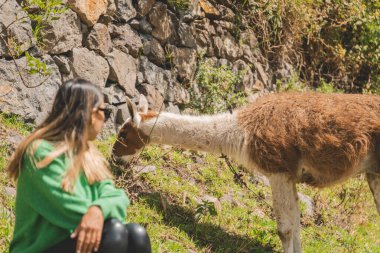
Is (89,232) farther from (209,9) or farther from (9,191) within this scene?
(209,9)

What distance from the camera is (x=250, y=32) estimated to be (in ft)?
27.2

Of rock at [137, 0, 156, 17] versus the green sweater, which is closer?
the green sweater

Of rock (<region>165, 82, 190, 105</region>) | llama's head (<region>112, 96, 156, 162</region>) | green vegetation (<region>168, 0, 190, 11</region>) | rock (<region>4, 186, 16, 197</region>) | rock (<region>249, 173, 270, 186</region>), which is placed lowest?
rock (<region>249, 173, 270, 186</region>)

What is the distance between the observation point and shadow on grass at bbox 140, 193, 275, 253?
4.89m

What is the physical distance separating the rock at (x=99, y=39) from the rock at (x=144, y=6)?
0.66 meters

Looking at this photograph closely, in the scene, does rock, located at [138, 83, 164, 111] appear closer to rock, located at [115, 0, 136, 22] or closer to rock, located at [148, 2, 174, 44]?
rock, located at [148, 2, 174, 44]

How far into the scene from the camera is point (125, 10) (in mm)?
6551

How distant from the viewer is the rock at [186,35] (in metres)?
7.24

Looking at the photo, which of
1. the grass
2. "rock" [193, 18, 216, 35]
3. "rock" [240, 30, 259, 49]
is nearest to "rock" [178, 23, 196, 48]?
"rock" [193, 18, 216, 35]

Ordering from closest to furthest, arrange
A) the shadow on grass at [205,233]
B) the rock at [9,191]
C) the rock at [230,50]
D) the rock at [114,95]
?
the rock at [9,191]
the shadow on grass at [205,233]
the rock at [114,95]
the rock at [230,50]

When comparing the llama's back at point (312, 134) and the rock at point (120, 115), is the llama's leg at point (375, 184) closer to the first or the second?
the llama's back at point (312, 134)

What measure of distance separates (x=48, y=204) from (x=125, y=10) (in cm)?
448

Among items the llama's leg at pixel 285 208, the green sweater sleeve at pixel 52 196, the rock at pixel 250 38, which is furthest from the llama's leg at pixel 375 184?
the green sweater sleeve at pixel 52 196

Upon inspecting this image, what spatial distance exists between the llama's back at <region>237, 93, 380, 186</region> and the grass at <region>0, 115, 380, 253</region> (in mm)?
768
